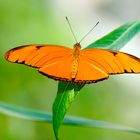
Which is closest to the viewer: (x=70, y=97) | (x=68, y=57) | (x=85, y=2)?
(x=70, y=97)

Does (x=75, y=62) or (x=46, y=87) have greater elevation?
(x=46, y=87)

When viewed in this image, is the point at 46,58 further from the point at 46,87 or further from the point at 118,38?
the point at 46,87

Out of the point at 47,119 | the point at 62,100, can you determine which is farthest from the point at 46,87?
the point at 62,100

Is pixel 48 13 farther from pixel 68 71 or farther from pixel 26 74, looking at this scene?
pixel 68 71

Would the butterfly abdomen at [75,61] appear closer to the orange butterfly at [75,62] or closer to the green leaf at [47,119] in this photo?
the orange butterfly at [75,62]

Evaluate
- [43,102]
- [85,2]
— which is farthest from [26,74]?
[85,2]

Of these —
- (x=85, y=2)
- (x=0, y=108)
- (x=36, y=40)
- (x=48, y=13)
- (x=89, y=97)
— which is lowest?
(x=0, y=108)

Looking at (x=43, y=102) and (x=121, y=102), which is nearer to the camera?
(x=43, y=102)
